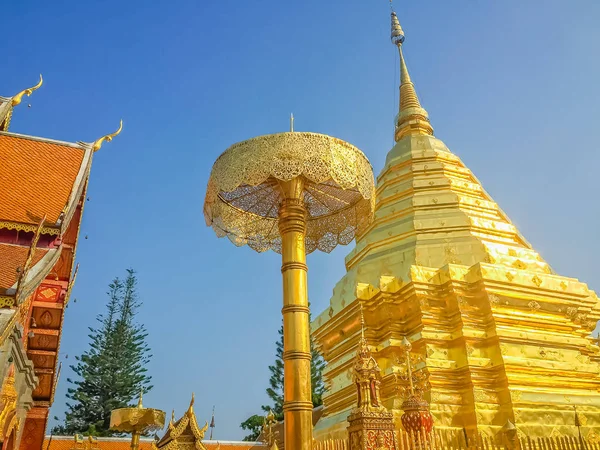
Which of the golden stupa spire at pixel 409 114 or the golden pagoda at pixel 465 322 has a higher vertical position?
the golden stupa spire at pixel 409 114

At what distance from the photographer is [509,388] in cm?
953

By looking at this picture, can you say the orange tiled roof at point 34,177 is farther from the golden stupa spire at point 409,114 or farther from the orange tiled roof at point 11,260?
the golden stupa spire at point 409,114

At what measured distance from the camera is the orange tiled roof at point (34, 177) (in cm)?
765

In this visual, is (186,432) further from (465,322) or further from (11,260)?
(465,322)

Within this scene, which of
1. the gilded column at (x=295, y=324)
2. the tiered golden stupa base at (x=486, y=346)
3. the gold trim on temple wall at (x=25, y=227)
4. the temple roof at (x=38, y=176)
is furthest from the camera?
the tiered golden stupa base at (x=486, y=346)

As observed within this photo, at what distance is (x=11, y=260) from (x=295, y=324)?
354 centimetres

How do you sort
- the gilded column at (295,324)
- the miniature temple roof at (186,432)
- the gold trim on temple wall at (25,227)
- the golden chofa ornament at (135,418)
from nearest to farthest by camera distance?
the gilded column at (295,324) → the miniature temple roof at (186,432) → the golden chofa ornament at (135,418) → the gold trim on temple wall at (25,227)

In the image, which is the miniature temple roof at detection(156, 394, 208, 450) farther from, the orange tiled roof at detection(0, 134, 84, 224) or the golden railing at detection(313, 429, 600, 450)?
the orange tiled roof at detection(0, 134, 84, 224)

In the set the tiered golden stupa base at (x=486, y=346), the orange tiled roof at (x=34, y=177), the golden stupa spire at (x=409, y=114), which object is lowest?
the tiered golden stupa base at (x=486, y=346)

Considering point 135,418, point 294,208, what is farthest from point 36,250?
point 294,208

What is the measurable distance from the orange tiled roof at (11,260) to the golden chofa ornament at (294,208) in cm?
211

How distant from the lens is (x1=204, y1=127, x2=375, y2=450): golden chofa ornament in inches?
206

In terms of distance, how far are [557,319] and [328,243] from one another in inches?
235

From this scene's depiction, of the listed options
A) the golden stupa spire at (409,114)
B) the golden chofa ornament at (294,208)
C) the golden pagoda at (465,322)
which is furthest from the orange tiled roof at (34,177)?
the golden stupa spire at (409,114)
